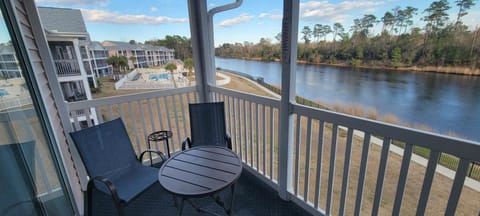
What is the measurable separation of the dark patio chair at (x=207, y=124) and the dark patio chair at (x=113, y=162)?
66 centimetres

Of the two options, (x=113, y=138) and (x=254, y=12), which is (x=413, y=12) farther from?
(x=113, y=138)

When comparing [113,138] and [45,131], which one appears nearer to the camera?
[45,131]

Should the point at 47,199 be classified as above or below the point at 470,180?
below

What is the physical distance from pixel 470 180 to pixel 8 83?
114 inches

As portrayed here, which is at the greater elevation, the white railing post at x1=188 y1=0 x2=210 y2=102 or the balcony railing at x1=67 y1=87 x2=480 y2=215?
the white railing post at x1=188 y1=0 x2=210 y2=102

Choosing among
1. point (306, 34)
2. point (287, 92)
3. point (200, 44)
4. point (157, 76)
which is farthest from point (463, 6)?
point (157, 76)

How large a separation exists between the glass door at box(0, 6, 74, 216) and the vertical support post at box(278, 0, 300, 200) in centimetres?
199

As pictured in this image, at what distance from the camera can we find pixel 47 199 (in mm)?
1628

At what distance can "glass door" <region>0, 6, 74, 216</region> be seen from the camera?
123 cm

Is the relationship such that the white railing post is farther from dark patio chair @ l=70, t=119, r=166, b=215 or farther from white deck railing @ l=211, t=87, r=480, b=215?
dark patio chair @ l=70, t=119, r=166, b=215

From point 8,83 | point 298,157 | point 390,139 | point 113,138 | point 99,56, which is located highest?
point 99,56

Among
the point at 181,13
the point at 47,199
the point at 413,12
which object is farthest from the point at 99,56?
the point at 413,12

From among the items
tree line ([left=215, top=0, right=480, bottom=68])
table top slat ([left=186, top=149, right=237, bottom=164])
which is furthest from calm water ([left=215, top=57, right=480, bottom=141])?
table top slat ([left=186, top=149, right=237, bottom=164])

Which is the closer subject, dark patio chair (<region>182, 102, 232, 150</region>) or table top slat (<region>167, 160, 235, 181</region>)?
table top slat (<region>167, 160, 235, 181</region>)
